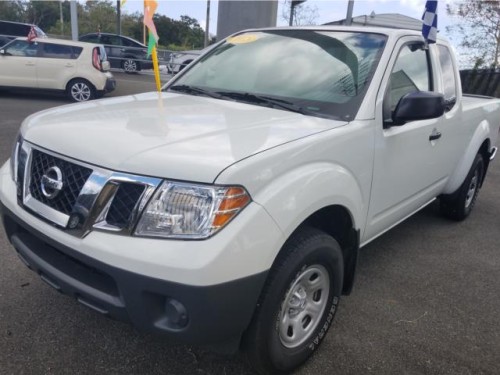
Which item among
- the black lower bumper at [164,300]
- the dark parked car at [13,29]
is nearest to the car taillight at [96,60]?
the dark parked car at [13,29]

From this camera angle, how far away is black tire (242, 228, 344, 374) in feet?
6.67

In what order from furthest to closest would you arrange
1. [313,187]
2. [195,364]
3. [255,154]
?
1. [195,364]
2. [313,187]
3. [255,154]

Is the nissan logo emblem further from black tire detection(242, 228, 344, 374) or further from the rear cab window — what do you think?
the rear cab window

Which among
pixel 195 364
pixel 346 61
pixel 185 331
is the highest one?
pixel 346 61

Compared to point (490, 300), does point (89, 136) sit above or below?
above

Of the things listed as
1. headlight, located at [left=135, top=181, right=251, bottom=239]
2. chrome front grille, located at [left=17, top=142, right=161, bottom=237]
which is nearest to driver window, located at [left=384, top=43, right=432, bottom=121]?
headlight, located at [left=135, top=181, right=251, bottom=239]

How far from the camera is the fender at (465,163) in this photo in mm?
4230

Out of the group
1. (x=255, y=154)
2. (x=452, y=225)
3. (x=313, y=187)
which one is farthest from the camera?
(x=452, y=225)

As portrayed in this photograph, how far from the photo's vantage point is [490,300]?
3266mm

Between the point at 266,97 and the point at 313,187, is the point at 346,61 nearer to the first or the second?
the point at 266,97

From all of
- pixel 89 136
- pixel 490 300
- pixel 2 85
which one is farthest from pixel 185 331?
pixel 2 85

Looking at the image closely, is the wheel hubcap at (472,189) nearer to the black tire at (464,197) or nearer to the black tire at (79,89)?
the black tire at (464,197)

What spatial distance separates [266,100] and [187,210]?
128 cm

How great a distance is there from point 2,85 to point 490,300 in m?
11.8
